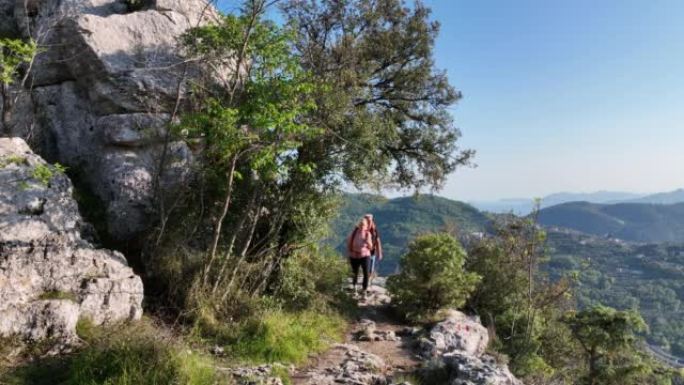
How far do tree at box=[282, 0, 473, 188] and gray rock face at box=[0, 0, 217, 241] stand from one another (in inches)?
133

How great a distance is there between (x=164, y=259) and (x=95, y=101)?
506 cm

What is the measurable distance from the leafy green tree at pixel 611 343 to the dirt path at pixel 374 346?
8283mm

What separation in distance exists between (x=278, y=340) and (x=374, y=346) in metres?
3.06

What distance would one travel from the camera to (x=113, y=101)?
38.1 ft

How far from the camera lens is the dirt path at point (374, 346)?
339 inches

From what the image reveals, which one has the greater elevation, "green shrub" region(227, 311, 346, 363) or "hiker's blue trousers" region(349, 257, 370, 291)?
"hiker's blue trousers" region(349, 257, 370, 291)

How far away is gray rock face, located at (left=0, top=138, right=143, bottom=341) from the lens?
273 inches

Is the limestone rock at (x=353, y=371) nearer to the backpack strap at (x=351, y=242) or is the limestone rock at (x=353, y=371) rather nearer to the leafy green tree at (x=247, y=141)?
the leafy green tree at (x=247, y=141)

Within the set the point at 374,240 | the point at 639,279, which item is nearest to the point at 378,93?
the point at 374,240

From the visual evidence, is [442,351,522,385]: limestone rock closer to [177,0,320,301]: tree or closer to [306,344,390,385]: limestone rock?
[306,344,390,385]: limestone rock

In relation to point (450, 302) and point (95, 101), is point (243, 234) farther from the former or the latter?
point (450, 302)

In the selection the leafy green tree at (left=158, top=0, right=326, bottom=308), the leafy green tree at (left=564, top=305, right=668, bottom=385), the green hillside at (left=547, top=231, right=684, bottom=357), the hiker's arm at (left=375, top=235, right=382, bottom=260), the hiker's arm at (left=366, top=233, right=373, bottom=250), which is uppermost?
the leafy green tree at (left=158, top=0, right=326, bottom=308)

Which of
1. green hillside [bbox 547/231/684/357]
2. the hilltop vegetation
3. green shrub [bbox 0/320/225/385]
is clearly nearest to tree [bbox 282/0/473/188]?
green shrub [bbox 0/320/225/385]

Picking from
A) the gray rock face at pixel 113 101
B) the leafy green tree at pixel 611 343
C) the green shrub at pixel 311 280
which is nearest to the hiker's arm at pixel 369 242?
the green shrub at pixel 311 280
